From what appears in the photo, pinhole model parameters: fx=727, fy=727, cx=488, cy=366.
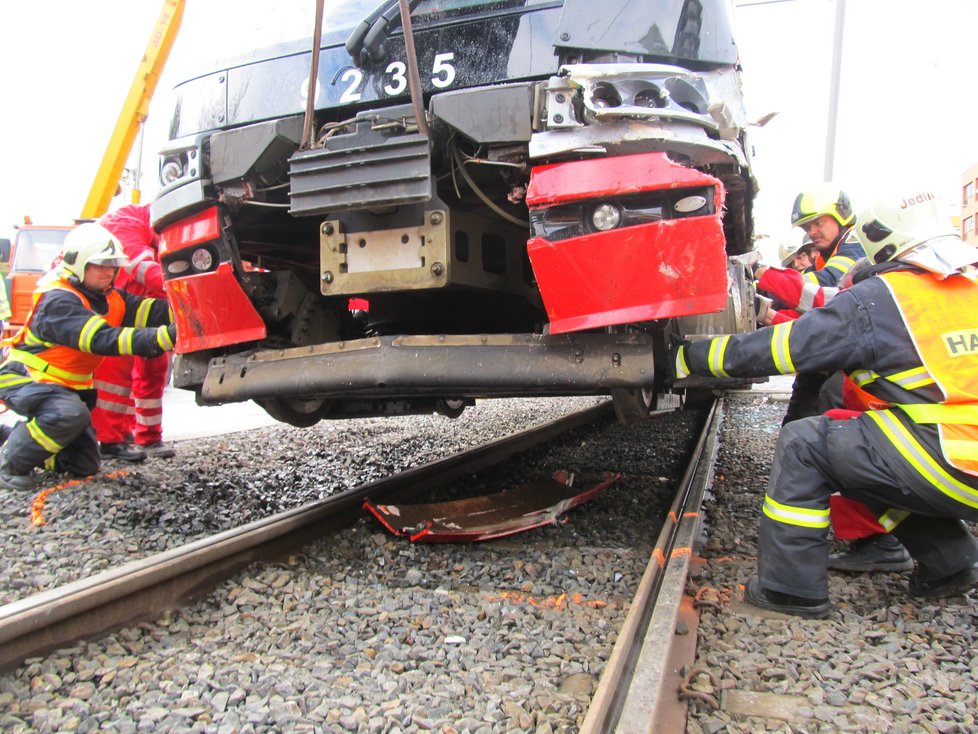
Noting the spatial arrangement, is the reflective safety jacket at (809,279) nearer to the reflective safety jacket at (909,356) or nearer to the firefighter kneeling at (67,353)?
the reflective safety jacket at (909,356)

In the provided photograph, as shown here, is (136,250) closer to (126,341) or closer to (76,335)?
(76,335)

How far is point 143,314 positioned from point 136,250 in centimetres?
89

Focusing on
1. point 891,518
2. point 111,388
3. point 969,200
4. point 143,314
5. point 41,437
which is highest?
point 969,200

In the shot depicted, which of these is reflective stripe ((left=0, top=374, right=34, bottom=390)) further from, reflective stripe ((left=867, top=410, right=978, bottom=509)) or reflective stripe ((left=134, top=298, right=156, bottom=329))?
reflective stripe ((left=867, top=410, right=978, bottom=509))

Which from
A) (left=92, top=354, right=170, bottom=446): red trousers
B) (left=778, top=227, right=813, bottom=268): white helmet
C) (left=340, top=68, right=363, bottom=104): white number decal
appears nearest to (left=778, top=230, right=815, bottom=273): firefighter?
(left=778, top=227, right=813, bottom=268): white helmet

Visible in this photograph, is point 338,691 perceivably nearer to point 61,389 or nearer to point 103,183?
point 61,389

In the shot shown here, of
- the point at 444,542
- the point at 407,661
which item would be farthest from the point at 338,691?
the point at 444,542

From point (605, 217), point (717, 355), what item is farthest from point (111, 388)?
point (717, 355)

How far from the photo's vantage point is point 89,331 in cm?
380

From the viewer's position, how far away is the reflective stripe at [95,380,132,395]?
478cm

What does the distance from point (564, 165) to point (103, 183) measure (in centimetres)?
1059

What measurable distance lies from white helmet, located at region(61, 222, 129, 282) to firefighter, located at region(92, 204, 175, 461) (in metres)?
0.56

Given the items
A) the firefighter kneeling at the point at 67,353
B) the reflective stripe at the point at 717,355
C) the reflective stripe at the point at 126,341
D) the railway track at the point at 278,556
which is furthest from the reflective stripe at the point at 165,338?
the reflective stripe at the point at 717,355

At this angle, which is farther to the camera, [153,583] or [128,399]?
[128,399]
